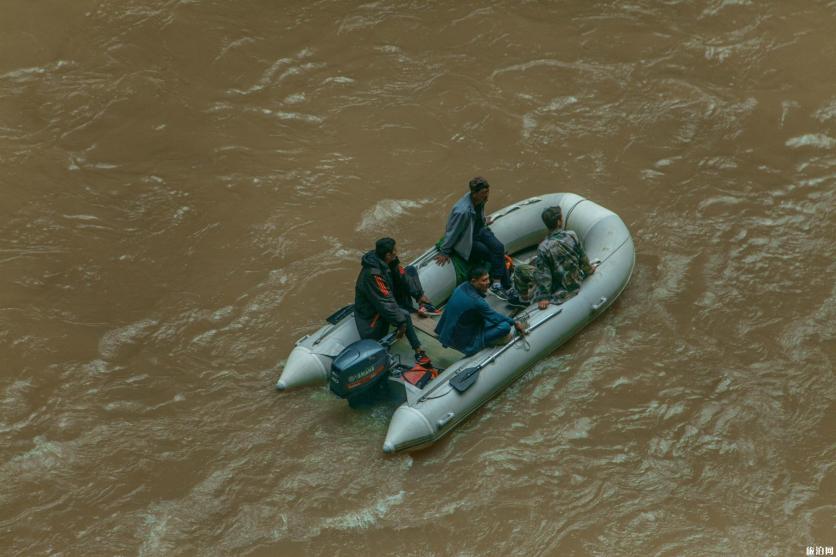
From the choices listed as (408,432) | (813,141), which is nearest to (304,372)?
(408,432)

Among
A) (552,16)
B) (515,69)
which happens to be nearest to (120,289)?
(515,69)

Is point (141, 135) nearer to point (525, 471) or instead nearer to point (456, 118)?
point (456, 118)

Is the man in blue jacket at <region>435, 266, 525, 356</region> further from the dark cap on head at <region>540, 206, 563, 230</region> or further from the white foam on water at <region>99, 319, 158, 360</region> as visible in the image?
the white foam on water at <region>99, 319, 158, 360</region>

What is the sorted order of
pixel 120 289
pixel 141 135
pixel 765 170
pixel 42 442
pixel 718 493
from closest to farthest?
pixel 718 493 → pixel 42 442 → pixel 120 289 → pixel 765 170 → pixel 141 135

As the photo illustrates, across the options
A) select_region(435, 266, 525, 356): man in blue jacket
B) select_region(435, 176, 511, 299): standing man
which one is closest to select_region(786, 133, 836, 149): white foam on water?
select_region(435, 176, 511, 299): standing man

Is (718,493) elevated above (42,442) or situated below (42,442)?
below

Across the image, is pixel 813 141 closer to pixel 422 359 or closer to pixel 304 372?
pixel 422 359

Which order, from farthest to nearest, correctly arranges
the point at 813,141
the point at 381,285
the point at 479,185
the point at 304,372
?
the point at 813,141
the point at 479,185
the point at 304,372
the point at 381,285
